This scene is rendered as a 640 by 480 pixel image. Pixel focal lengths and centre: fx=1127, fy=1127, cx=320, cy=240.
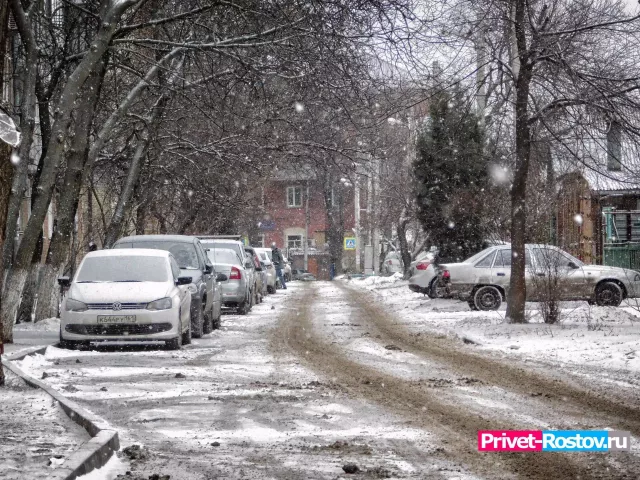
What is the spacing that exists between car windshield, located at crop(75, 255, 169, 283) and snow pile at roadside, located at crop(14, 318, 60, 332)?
2.61 metres

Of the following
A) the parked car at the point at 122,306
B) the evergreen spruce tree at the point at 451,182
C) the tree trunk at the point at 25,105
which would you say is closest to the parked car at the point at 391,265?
the evergreen spruce tree at the point at 451,182

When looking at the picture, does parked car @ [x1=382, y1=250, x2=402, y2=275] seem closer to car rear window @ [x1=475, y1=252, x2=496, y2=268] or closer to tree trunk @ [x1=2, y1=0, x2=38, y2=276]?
car rear window @ [x1=475, y1=252, x2=496, y2=268]

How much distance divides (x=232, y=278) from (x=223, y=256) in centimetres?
133

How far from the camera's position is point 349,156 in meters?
23.5

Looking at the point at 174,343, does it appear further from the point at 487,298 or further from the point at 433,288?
the point at 433,288

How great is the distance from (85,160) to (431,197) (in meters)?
18.8

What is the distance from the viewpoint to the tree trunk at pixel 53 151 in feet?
56.6

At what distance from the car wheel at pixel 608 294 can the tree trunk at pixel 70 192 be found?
42.7 ft

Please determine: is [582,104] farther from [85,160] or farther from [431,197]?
[431,197]

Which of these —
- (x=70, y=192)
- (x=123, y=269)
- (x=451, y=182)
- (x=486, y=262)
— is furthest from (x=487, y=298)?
(x=123, y=269)

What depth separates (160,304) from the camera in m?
16.8

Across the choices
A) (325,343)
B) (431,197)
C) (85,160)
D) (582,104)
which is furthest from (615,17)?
(431,197)

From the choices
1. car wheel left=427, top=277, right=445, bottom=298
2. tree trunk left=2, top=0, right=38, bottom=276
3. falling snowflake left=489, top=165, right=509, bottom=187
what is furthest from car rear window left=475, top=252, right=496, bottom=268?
tree trunk left=2, top=0, right=38, bottom=276

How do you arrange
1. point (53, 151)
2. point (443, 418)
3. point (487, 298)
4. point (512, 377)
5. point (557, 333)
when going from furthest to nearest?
point (487, 298), point (557, 333), point (53, 151), point (512, 377), point (443, 418)
